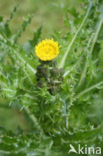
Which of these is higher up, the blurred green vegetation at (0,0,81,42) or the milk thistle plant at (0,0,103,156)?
the blurred green vegetation at (0,0,81,42)

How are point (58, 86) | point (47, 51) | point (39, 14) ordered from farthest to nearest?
point (39, 14)
point (58, 86)
point (47, 51)

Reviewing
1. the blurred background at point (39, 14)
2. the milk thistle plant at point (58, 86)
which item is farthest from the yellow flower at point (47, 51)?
the blurred background at point (39, 14)

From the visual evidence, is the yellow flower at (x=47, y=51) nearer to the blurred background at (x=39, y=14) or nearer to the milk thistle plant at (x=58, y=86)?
the milk thistle plant at (x=58, y=86)

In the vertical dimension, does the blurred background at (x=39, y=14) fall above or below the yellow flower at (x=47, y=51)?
above

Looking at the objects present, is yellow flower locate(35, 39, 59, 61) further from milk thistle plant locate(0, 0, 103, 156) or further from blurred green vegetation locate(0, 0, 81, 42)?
blurred green vegetation locate(0, 0, 81, 42)

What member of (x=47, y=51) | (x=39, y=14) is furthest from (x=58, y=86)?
(x=39, y=14)

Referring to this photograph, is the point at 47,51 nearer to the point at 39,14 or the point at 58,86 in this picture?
the point at 58,86

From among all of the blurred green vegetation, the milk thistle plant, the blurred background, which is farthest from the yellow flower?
the blurred green vegetation

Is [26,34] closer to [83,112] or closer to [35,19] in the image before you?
[35,19]
